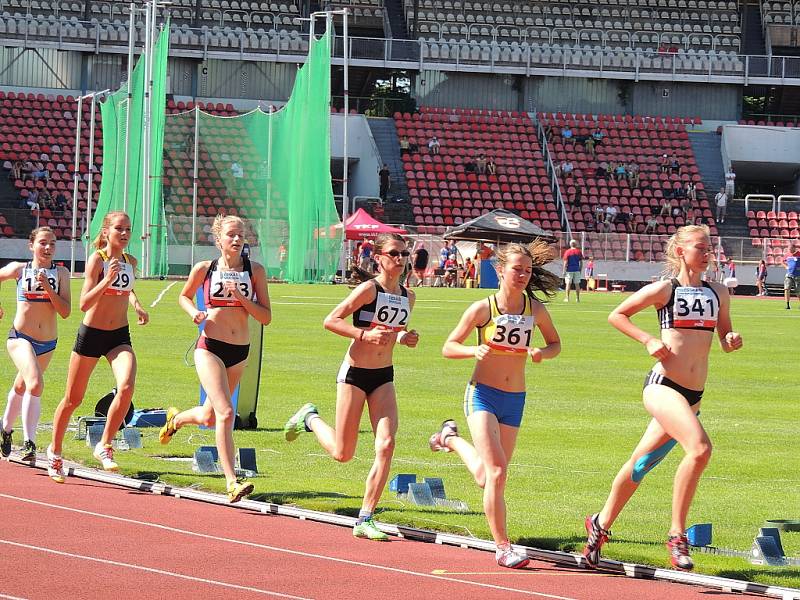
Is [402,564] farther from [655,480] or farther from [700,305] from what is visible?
[655,480]

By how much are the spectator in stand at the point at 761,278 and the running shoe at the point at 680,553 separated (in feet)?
135

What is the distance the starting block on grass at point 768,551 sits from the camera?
25.5 ft

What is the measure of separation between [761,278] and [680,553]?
1629 inches

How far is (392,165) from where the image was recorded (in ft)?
179

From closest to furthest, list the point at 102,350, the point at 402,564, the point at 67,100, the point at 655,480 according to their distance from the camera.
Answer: the point at 402,564 → the point at 102,350 → the point at 655,480 → the point at 67,100

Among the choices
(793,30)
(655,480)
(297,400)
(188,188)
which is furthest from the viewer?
(793,30)

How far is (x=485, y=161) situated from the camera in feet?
181

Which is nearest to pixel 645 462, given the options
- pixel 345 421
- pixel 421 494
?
pixel 345 421

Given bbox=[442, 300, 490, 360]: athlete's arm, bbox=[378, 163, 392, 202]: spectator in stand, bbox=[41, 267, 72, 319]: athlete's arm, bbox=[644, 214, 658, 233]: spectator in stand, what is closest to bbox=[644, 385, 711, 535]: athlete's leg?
bbox=[442, 300, 490, 360]: athlete's arm

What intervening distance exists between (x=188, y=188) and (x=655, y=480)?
87.5 ft

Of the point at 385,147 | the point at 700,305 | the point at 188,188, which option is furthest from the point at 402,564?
the point at 385,147

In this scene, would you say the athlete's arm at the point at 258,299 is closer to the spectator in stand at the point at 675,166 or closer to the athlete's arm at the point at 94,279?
the athlete's arm at the point at 94,279

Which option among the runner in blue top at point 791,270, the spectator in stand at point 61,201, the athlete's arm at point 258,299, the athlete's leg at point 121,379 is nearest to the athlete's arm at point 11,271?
the athlete's leg at point 121,379

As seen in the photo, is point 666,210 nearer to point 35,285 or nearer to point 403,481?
point 35,285
